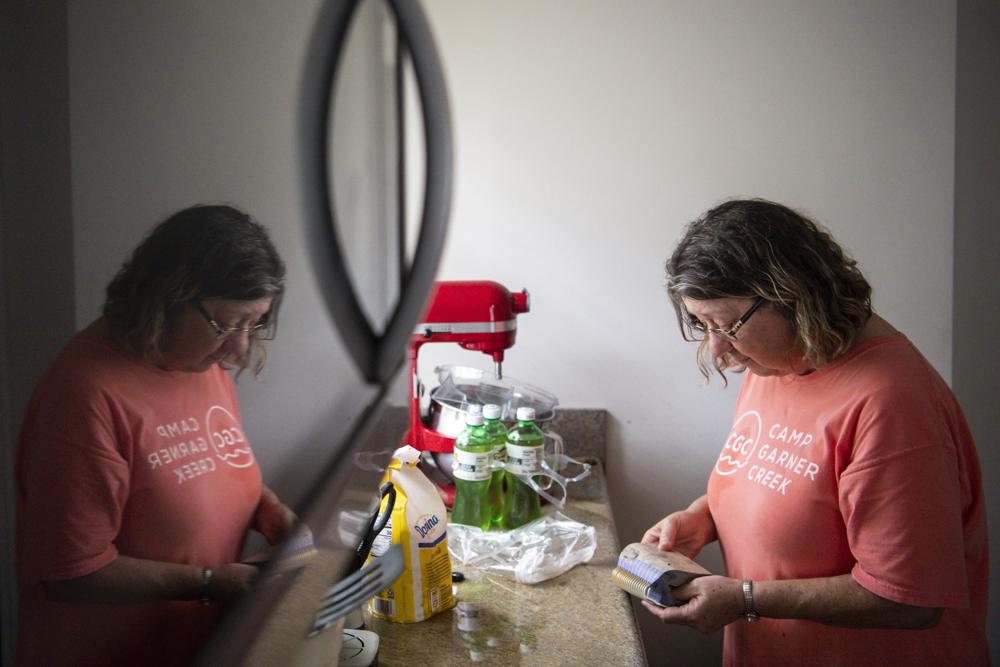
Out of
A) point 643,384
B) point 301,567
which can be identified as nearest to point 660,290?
point 643,384

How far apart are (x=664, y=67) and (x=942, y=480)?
4.46ft

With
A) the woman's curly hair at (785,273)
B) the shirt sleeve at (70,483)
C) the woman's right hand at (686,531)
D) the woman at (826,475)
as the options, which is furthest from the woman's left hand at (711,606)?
the shirt sleeve at (70,483)

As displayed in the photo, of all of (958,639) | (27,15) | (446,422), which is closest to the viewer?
(27,15)

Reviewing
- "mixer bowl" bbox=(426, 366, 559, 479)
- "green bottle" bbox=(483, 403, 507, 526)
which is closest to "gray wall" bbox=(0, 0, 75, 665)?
"green bottle" bbox=(483, 403, 507, 526)

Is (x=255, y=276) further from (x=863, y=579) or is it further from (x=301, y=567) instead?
(x=863, y=579)

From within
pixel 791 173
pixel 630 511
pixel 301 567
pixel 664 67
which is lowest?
pixel 630 511

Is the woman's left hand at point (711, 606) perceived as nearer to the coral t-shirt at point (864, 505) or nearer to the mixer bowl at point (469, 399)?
the coral t-shirt at point (864, 505)

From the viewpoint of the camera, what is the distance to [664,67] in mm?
2061

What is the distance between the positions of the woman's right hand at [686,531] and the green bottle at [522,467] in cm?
26

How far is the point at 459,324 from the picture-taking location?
5.60ft

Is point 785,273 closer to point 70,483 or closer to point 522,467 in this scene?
point 522,467

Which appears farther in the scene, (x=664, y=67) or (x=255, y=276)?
(x=664, y=67)

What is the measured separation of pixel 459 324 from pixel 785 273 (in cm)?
73

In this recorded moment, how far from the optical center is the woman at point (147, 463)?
18cm
